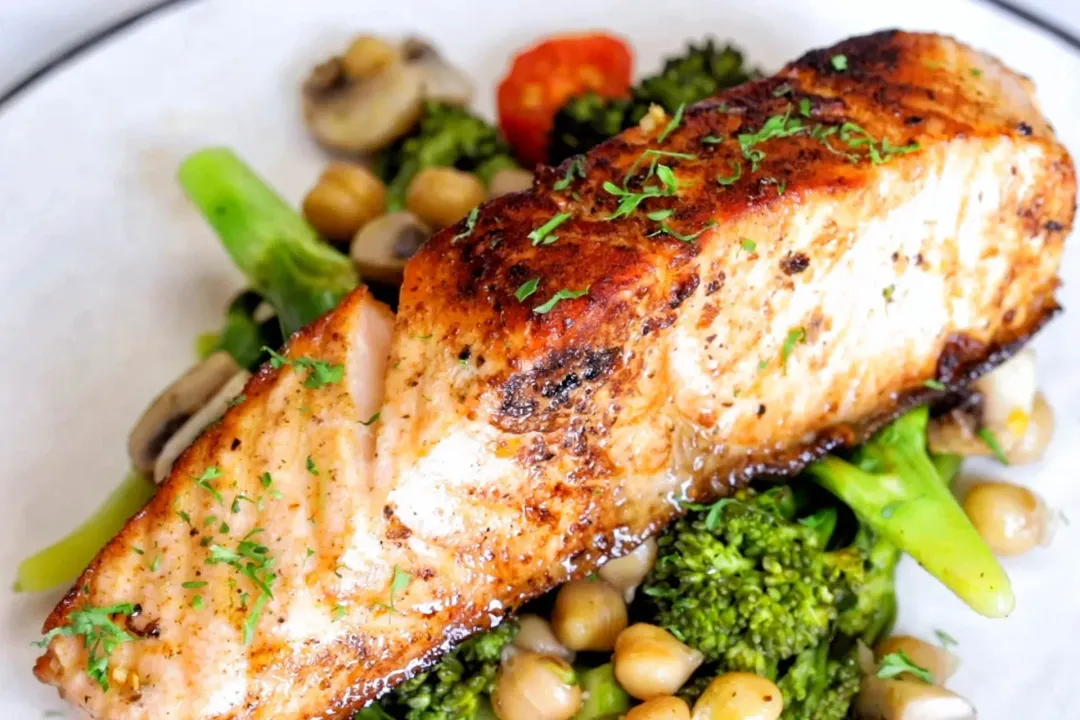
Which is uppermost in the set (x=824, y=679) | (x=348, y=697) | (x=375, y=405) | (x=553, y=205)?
Result: (x=553, y=205)

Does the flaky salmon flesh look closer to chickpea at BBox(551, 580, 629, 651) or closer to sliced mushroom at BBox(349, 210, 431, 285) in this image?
chickpea at BBox(551, 580, 629, 651)

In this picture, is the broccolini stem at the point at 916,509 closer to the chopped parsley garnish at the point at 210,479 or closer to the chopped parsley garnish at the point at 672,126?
the chopped parsley garnish at the point at 672,126

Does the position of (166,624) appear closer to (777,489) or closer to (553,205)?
(553,205)

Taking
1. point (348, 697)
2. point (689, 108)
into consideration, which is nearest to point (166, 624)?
point (348, 697)

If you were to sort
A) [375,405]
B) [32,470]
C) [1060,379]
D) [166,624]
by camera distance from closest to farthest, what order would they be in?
[166,624] < [375,405] < [32,470] < [1060,379]

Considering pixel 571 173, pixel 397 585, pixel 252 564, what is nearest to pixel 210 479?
pixel 252 564

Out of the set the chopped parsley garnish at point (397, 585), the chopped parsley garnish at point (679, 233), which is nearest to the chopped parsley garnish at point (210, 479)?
the chopped parsley garnish at point (397, 585)
